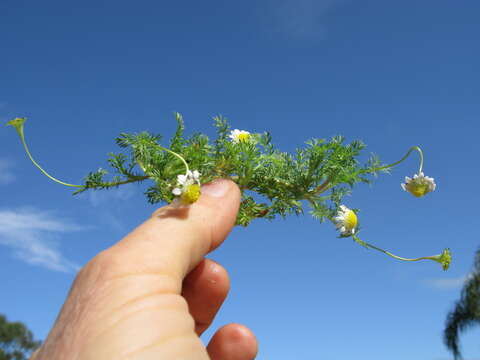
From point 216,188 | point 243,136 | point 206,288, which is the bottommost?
point 206,288

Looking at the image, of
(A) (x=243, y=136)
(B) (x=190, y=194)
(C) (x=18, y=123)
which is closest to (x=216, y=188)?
(B) (x=190, y=194)

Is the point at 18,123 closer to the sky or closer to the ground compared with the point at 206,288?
closer to the sky

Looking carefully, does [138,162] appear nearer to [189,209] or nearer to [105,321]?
[189,209]

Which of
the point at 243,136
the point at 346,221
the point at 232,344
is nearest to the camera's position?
the point at 346,221

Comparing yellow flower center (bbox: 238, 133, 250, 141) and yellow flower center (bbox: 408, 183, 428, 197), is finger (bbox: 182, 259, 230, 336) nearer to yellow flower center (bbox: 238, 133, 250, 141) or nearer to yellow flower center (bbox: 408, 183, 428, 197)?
yellow flower center (bbox: 238, 133, 250, 141)

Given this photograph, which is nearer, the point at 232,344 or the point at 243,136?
the point at 243,136

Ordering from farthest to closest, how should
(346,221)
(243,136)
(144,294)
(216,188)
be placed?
1. (243,136)
2. (346,221)
3. (216,188)
4. (144,294)

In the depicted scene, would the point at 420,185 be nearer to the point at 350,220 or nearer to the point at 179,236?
the point at 350,220
